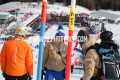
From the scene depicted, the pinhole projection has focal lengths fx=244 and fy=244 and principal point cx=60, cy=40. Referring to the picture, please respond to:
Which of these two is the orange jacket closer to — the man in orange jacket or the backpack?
the man in orange jacket

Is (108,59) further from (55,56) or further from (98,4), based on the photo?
(98,4)

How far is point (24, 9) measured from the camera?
4316cm

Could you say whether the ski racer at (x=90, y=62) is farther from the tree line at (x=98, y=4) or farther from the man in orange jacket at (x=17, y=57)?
the tree line at (x=98, y=4)

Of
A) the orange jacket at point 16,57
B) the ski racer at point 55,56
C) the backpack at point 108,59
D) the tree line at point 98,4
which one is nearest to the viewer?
the backpack at point 108,59

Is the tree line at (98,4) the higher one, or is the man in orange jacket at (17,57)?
the tree line at (98,4)

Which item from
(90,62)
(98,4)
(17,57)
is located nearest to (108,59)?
(90,62)

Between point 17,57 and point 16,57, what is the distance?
0.5 inches

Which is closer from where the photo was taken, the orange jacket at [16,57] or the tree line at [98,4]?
the orange jacket at [16,57]

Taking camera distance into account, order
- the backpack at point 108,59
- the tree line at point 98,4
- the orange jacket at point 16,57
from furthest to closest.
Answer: the tree line at point 98,4 → the orange jacket at point 16,57 → the backpack at point 108,59

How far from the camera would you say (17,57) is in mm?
3023

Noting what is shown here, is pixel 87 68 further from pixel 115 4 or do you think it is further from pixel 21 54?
pixel 115 4

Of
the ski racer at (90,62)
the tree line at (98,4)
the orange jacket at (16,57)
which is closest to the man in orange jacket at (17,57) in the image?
the orange jacket at (16,57)

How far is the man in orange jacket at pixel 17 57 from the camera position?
9.82 ft

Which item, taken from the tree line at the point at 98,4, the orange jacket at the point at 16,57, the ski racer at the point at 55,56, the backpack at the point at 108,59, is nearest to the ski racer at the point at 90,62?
the backpack at the point at 108,59
